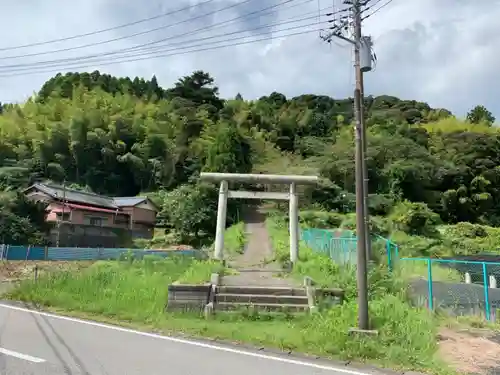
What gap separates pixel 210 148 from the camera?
43.2 metres

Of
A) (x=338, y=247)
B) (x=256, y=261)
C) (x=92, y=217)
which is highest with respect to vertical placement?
(x=92, y=217)

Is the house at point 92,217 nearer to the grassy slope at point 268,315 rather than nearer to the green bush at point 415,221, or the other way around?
the green bush at point 415,221

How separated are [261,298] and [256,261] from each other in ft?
29.4

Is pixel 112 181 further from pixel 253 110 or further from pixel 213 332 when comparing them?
pixel 213 332

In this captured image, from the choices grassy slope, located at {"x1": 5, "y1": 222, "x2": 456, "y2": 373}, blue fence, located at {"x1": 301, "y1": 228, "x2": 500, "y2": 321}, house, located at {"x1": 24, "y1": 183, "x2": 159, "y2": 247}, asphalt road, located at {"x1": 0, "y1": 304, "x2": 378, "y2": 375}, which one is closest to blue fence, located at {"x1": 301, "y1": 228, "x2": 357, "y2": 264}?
blue fence, located at {"x1": 301, "y1": 228, "x2": 500, "y2": 321}

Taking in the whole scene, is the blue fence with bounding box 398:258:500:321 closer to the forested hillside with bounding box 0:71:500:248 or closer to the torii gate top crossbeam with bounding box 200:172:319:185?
the torii gate top crossbeam with bounding box 200:172:319:185

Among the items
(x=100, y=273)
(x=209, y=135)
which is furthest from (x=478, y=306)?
(x=209, y=135)

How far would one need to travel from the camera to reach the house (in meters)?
37.7

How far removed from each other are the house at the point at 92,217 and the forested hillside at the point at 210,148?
2396mm

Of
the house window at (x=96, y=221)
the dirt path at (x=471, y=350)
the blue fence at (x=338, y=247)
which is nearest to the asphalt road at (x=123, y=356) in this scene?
the dirt path at (x=471, y=350)

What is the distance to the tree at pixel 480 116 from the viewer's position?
201ft

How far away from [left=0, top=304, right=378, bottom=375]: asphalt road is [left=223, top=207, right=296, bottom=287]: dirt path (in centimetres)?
365

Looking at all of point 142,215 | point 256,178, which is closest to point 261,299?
point 256,178

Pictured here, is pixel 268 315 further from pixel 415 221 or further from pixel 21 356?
pixel 415 221
